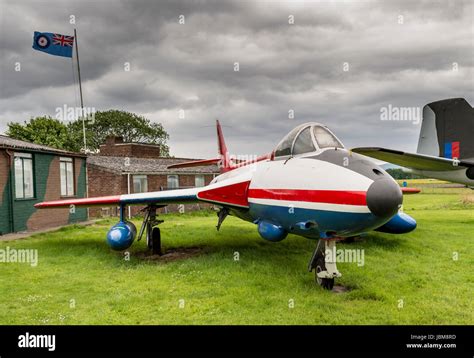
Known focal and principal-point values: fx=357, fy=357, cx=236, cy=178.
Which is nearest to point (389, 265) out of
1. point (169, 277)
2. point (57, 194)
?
point (169, 277)

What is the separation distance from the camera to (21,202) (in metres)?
17.7

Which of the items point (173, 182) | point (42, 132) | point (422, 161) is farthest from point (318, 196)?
point (42, 132)

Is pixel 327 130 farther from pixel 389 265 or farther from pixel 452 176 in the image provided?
pixel 452 176

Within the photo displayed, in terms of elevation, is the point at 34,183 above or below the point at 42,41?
below

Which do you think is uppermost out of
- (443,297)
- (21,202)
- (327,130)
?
(327,130)

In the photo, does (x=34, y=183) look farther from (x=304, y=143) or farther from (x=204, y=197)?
(x=304, y=143)

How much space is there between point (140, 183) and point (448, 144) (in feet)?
74.0

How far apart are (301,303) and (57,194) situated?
18624 mm

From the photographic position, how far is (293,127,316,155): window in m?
7.17

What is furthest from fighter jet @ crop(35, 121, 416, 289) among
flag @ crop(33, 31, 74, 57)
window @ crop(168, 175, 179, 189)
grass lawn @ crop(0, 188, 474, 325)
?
flag @ crop(33, 31, 74, 57)

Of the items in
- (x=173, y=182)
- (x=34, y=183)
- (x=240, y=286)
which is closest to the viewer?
(x=240, y=286)

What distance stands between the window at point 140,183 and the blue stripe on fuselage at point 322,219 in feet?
76.6

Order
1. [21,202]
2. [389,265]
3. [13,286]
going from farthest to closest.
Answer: [21,202], [389,265], [13,286]

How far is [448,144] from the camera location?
16328 millimetres
